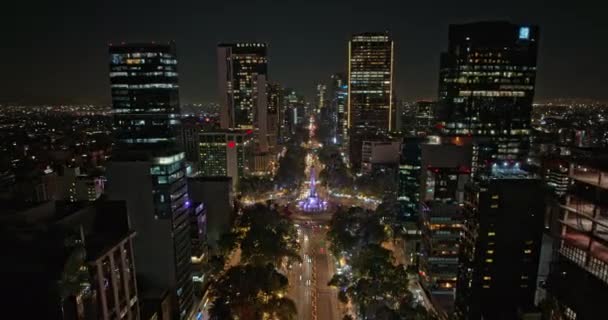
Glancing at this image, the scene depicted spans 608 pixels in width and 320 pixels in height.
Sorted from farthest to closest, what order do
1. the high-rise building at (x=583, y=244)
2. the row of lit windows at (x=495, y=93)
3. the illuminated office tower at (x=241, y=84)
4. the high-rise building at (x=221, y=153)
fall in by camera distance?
the illuminated office tower at (x=241, y=84) → the high-rise building at (x=221, y=153) → the row of lit windows at (x=495, y=93) → the high-rise building at (x=583, y=244)

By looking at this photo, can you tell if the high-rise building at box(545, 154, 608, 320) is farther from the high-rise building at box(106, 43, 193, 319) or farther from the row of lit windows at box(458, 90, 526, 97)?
the row of lit windows at box(458, 90, 526, 97)

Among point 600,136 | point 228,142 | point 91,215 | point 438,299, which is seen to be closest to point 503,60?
point 600,136

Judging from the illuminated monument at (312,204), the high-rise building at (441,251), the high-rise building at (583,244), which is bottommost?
the illuminated monument at (312,204)

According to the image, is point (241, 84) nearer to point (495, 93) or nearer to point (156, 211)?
point (495, 93)

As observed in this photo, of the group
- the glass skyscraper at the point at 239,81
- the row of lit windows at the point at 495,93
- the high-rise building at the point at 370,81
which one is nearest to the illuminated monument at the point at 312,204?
the row of lit windows at the point at 495,93

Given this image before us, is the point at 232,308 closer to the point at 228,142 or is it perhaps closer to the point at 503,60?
the point at 228,142

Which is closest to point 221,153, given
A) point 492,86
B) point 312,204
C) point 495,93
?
point 312,204

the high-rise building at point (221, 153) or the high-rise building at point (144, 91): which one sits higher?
the high-rise building at point (144, 91)

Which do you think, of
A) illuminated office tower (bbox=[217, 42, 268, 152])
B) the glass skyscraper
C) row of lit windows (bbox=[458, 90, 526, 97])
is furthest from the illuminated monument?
the glass skyscraper

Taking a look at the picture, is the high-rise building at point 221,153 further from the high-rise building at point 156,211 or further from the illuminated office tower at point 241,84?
the high-rise building at point 156,211
